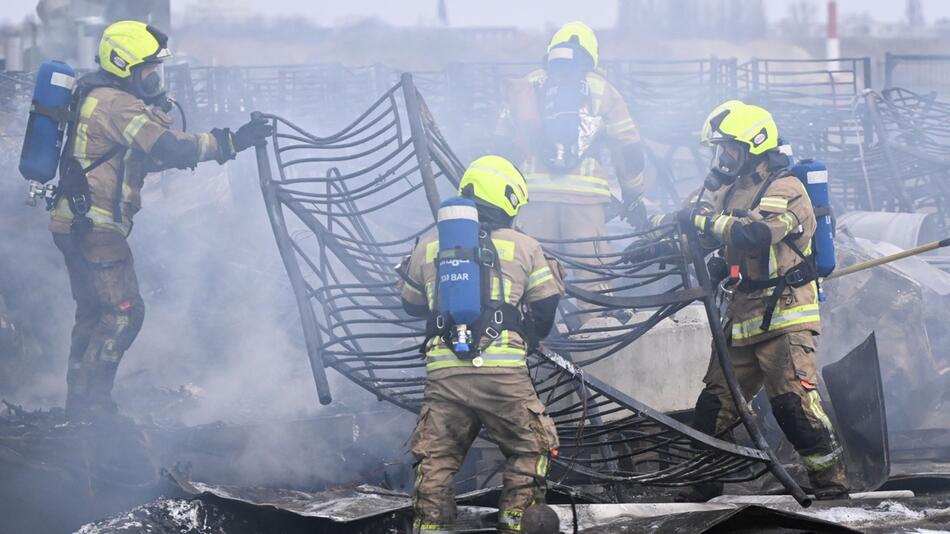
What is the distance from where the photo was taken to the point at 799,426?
5.51 metres

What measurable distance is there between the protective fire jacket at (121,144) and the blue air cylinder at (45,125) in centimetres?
13

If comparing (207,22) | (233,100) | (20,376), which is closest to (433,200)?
(20,376)

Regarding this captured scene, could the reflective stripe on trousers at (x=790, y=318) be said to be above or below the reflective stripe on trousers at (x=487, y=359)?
below

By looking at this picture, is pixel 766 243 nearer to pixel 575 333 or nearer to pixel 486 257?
pixel 575 333

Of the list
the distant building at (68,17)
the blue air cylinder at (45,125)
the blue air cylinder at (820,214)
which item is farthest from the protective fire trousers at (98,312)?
the distant building at (68,17)

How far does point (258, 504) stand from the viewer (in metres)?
5.12

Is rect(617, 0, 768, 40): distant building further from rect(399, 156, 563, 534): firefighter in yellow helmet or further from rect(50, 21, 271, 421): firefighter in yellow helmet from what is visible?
rect(399, 156, 563, 534): firefighter in yellow helmet

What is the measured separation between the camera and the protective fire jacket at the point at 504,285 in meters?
4.66

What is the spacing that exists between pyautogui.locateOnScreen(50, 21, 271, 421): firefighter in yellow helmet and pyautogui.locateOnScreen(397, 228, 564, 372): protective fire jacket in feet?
6.63

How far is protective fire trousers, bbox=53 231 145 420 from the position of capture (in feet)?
21.4

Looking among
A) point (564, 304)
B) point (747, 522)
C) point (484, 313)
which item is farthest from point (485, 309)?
point (564, 304)

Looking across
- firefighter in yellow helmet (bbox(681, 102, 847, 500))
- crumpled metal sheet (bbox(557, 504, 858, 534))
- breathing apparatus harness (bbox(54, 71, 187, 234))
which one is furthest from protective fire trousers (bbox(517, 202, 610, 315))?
crumpled metal sheet (bbox(557, 504, 858, 534))

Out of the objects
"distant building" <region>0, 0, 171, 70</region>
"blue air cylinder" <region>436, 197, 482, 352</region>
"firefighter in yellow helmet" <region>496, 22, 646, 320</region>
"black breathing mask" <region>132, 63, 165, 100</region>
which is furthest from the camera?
"distant building" <region>0, 0, 171, 70</region>

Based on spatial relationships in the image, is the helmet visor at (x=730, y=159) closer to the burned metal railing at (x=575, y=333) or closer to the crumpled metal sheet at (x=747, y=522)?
the burned metal railing at (x=575, y=333)
